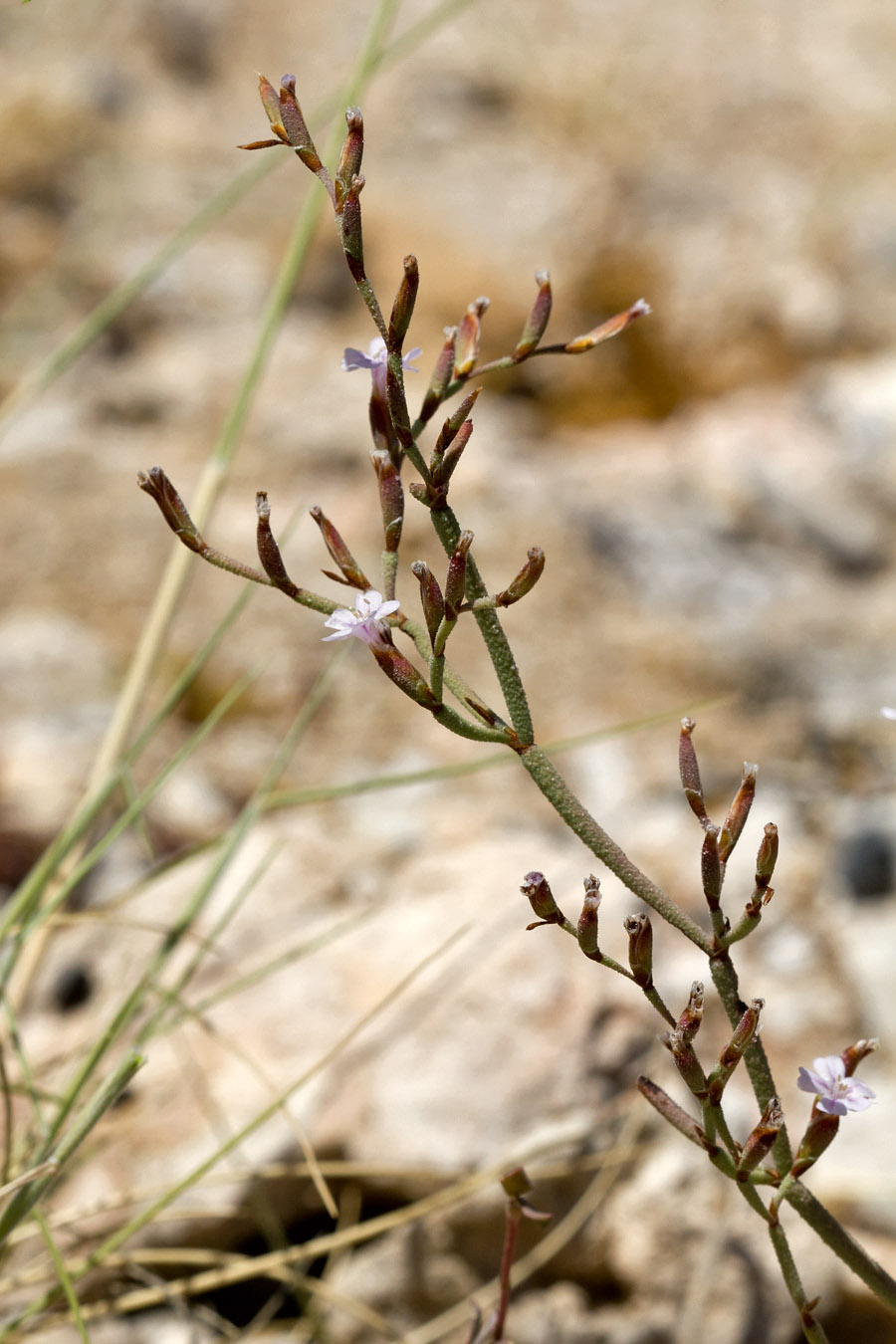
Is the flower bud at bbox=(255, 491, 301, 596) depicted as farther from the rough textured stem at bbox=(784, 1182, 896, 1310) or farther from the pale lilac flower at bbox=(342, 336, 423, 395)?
the rough textured stem at bbox=(784, 1182, 896, 1310)

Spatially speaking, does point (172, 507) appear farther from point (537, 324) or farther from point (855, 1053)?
point (855, 1053)

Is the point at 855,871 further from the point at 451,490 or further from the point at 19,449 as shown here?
the point at 19,449

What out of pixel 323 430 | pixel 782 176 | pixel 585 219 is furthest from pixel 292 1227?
pixel 782 176

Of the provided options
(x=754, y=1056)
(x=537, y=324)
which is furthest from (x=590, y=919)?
(x=537, y=324)

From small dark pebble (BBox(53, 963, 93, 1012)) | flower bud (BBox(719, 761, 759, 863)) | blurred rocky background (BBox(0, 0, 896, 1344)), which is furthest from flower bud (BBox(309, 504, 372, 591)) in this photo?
small dark pebble (BBox(53, 963, 93, 1012))

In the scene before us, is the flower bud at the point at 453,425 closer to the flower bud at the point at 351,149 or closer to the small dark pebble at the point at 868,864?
the flower bud at the point at 351,149

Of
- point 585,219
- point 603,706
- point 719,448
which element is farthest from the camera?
point 585,219
